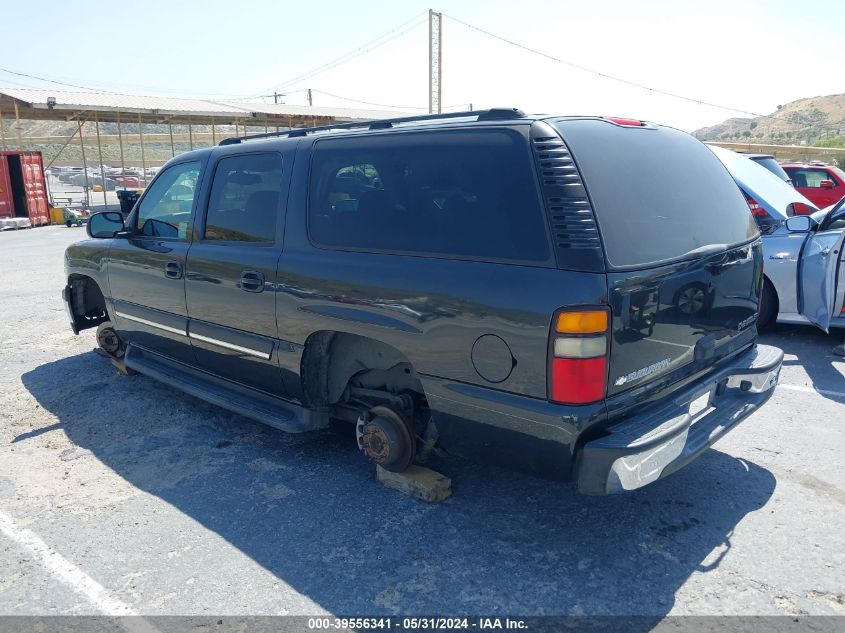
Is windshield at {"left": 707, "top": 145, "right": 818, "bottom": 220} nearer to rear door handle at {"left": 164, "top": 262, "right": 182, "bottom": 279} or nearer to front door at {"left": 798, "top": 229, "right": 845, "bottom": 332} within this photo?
front door at {"left": 798, "top": 229, "right": 845, "bottom": 332}

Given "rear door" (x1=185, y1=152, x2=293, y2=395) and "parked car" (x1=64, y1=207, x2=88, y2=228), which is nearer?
"rear door" (x1=185, y1=152, x2=293, y2=395)

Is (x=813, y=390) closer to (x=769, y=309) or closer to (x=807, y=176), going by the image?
(x=769, y=309)

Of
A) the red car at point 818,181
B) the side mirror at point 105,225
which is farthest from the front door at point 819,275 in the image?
the red car at point 818,181

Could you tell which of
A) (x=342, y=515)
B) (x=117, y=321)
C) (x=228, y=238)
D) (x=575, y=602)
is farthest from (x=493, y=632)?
(x=117, y=321)

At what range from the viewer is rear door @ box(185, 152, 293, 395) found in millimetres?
3686

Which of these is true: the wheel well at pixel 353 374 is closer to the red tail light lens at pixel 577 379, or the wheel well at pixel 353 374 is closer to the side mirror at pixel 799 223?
the red tail light lens at pixel 577 379

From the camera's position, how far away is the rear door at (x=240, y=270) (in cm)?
369

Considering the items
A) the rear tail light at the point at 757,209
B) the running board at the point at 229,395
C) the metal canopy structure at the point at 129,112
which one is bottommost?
the running board at the point at 229,395

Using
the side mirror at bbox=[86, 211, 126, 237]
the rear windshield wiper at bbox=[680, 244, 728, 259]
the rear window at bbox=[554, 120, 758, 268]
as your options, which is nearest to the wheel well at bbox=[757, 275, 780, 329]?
the rear window at bbox=[554, 120, 758, 268]

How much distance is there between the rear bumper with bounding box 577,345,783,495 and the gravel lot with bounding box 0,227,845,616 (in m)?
0.49

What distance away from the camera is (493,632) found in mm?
2461

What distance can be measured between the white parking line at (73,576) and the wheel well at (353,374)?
139 centimetres

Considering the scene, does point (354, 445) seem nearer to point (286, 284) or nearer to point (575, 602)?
point (286, 284)

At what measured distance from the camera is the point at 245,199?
3947 millimetres
